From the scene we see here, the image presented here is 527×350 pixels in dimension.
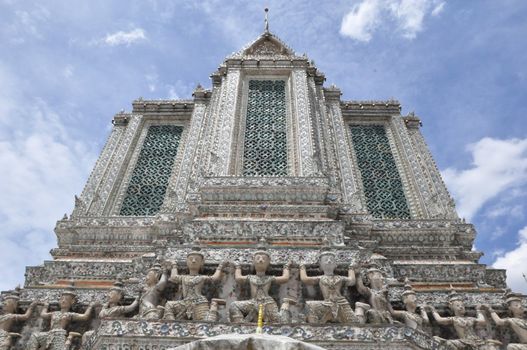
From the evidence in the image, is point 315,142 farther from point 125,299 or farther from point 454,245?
point 125,299

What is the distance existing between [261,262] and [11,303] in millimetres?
4392

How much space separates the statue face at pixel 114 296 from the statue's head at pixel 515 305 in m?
6.63

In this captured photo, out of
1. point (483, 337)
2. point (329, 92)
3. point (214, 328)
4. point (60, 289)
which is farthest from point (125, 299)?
point (329, 92)

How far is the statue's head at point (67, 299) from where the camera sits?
868 cm

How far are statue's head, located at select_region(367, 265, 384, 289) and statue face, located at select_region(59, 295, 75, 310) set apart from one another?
5093mm

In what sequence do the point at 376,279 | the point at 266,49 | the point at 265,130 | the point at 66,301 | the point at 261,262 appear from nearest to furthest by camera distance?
the point at 376,279 → the point at 261,262 → the point at 66,301 → the point at 265,130 → the point at 266,49

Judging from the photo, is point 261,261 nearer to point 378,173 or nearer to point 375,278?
point 375,278

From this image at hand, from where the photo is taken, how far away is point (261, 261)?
8.36 m

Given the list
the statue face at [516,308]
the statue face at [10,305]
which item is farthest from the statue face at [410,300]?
the statue face at [10,305]

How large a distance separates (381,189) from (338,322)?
28.5 feet

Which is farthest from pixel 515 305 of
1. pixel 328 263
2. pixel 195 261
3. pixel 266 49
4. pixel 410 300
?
pixel 266 49

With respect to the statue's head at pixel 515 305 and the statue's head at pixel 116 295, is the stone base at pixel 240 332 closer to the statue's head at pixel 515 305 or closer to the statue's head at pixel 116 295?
Result: the statue's head at pixel 116 295

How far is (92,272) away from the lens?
11211 millimetres

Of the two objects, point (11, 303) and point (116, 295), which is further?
point (11, 303)
